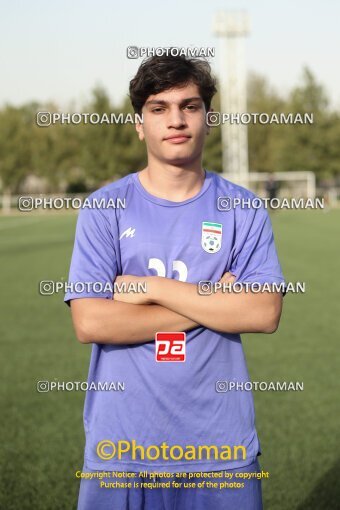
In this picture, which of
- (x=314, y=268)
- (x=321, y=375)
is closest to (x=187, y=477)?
(x=321, y=375)

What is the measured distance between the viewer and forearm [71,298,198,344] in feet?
9.41

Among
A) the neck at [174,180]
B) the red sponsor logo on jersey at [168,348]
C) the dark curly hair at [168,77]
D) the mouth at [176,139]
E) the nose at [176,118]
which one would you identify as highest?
the dark curly hair at [168,77]

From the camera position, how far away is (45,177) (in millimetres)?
67812

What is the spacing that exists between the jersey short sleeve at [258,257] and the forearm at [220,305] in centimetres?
6

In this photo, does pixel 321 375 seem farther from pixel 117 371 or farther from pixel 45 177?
pixel 45 177

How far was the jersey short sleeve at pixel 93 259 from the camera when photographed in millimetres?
2875

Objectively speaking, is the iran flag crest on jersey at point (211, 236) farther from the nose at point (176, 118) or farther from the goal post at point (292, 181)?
the goal post at point (292, 181)

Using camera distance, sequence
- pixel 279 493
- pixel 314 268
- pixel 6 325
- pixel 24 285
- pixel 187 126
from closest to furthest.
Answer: pixel 187 126 < pixel 279 493 < pixel 6 325 < pixel 24 285 < pixel 314 268

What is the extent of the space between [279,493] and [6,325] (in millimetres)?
6989

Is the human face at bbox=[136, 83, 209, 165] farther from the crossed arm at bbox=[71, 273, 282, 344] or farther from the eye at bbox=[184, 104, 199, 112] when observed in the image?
the crossed arm at bbox=[71, 273, 282, 344]

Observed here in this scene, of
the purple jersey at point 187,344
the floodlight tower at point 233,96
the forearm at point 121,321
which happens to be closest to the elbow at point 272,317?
the purple jersey at point 187,344

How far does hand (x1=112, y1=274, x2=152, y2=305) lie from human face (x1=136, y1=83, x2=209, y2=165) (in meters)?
0.38

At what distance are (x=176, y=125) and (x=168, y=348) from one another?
2.26 ft

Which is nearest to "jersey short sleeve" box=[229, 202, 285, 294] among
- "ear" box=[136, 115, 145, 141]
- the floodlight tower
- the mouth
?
the mouth
